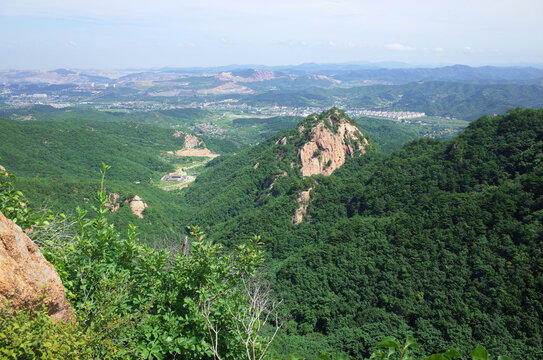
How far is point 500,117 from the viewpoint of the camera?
46.4 metres

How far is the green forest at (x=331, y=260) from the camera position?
7.26m

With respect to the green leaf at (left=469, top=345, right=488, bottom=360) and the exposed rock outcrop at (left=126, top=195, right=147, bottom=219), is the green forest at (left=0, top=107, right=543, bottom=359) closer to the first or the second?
the green leaf at (left=469, top=345, right=488, bottom=360)

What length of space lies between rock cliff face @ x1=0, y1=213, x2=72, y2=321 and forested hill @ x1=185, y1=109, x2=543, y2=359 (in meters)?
23.8

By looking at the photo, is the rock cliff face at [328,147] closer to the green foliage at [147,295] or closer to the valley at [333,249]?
the valley at [333,249]

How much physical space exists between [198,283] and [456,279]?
28.6m

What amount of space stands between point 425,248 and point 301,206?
22765 mm

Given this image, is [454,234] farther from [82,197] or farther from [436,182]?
[82,197]

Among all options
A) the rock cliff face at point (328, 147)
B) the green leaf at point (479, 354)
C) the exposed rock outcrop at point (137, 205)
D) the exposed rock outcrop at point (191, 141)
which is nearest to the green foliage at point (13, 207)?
the green leaf at point (479, 354)

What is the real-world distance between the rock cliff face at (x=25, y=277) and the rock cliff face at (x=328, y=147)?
60557 mm

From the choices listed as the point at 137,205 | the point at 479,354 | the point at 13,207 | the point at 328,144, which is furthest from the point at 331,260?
the point at 137,205

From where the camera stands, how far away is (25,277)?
230 inches

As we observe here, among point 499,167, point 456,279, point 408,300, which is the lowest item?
point 408,300

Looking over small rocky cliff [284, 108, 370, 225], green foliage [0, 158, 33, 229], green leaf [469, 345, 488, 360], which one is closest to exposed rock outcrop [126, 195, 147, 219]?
small rocky cliff [284, 108, 370, 225]

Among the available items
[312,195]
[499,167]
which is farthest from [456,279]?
[312,195]
